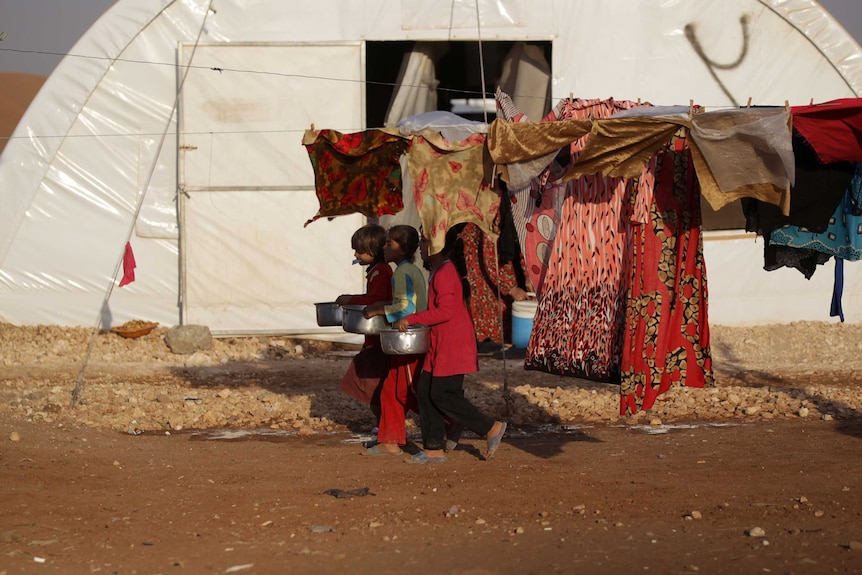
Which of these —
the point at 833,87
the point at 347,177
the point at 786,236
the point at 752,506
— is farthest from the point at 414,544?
the point at 833,87

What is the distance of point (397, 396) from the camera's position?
20.7ft

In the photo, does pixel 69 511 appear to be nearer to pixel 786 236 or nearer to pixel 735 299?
pixel 786 236

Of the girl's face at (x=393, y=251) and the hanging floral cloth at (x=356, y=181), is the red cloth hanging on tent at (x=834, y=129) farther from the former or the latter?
the hanging floral cloth at (x=356, y=181)

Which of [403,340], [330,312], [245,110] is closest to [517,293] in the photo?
[330,312]

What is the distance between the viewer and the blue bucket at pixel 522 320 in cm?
991

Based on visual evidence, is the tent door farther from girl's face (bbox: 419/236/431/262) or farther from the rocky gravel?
girl's face (bbox: 419/236/431/262)

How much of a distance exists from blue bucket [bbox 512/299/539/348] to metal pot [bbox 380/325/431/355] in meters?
4.24

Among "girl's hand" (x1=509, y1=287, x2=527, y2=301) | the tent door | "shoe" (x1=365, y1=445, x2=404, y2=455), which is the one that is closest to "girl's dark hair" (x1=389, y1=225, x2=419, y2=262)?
"shoe" (x1=365, y1=445, x2=404, y2=455)

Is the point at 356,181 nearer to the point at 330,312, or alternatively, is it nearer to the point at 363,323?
the point at 330,312

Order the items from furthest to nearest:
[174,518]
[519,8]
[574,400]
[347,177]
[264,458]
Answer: [519,8] < [574,400] < [347,177] < [264,458] < [174,518]

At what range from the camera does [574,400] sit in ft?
26.1

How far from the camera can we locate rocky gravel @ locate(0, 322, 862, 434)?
7.48 meters

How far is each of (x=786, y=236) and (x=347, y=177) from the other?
3011 mm

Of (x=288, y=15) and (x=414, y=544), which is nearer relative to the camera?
(x=414, y=544)
